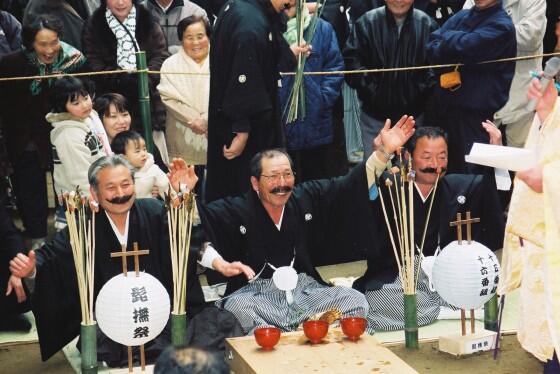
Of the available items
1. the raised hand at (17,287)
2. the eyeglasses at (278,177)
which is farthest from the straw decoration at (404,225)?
the raised hand at (17,287)

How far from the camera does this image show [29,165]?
7449 mm

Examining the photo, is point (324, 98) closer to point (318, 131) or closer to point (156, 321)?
point (318, 131)

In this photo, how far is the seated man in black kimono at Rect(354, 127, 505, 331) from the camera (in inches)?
257

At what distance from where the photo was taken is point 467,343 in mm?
5898

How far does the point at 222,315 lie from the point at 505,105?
8.75 ft

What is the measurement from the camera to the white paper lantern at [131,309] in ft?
17.6

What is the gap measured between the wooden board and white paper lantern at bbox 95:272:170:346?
0.42 metres

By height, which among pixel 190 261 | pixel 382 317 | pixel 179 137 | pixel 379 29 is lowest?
pixel 382 317

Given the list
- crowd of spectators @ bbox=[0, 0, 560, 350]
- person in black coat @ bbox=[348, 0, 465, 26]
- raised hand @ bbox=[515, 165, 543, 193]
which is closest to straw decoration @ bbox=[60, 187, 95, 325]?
crowd of spectators @ bbox=[0, 0, 560, 350]

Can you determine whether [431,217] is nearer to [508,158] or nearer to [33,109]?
[508,158]

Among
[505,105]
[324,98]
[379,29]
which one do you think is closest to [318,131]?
[324,98]

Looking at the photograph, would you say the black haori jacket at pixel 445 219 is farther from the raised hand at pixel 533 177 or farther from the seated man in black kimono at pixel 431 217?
the raised hand at pixel 533 177

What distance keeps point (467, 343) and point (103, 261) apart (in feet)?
6.22

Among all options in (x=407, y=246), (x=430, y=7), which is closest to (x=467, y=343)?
(x=407, y=246)
